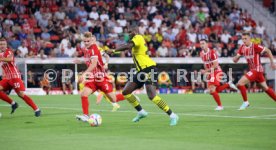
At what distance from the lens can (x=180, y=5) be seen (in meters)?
37.7

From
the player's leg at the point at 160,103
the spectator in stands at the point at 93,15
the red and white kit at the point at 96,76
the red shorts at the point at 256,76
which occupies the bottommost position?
the player's leg at the point at 160,103

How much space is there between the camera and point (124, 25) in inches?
1342

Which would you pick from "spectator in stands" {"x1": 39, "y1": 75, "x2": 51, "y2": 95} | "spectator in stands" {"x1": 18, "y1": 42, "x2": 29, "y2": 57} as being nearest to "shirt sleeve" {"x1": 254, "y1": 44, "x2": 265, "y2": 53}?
"spectator in stands" {"x1": 18, "y1": 42, "x2": 29, "y2": 57}

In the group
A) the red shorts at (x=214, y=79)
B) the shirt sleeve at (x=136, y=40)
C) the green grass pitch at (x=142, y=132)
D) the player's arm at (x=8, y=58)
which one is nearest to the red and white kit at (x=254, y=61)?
the red shorts at (x=214, y=79)

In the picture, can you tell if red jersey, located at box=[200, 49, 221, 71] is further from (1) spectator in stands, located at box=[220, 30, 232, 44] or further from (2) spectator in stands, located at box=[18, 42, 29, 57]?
(1) spectator in stands, located at box=[220, 30, 232, 44]

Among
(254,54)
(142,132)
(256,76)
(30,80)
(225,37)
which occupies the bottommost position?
(30,80)

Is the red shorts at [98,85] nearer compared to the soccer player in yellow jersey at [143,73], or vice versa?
the soccer player in yellow jersey at [143,73]

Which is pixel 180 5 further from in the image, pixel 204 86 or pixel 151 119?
pixel 151 119

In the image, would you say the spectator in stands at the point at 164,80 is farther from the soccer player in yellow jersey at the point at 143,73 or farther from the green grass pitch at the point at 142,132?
the soccer player in yellow jersey at the point at 143,73

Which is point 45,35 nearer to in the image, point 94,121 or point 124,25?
point 124,25

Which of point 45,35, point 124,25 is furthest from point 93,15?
point 45,35

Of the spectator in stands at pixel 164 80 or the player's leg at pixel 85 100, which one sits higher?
the player's leg at pixel 85 100

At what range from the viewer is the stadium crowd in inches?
1227

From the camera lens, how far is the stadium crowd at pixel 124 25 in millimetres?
31172
